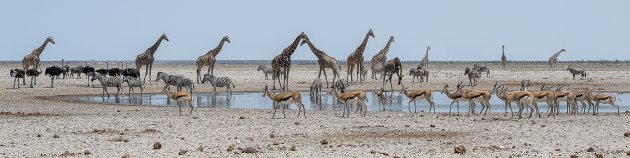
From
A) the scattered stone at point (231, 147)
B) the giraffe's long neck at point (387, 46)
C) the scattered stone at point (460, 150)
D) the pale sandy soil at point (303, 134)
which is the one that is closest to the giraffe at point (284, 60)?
the giraffe's long neck at point (387, 46)

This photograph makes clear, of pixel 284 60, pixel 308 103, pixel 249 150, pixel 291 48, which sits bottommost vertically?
pixel 249 150

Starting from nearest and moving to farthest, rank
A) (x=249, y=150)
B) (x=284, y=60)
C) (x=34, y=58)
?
(x=249, y=150) → (x=284, y=60) → (x=34, y=58)

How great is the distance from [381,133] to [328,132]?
896 millimetres

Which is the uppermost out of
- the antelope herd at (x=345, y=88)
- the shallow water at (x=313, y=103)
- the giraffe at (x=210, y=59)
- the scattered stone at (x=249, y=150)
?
the giraffe at (x=210, y=59)

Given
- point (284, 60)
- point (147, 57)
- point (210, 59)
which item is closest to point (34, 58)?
point (147, 57)

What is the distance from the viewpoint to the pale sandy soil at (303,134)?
38.5 ft

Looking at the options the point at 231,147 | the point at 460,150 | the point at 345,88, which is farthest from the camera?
the point at 345,88

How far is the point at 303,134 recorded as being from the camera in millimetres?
14031

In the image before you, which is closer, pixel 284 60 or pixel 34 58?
pixel 284 60

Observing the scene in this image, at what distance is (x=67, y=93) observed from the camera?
29.8 metres

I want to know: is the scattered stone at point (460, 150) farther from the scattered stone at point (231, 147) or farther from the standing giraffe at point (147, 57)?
the standing giraffe at point (147, 57)

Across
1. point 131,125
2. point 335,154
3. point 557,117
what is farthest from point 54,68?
point 335,154

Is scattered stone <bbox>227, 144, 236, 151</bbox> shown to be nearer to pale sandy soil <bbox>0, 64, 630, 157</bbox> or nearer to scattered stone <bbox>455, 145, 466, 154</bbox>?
pale sandy soil <bbox>0, 64, 630, 157</bbox>

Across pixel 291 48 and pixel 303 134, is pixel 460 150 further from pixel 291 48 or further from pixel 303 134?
pixel 291 48
